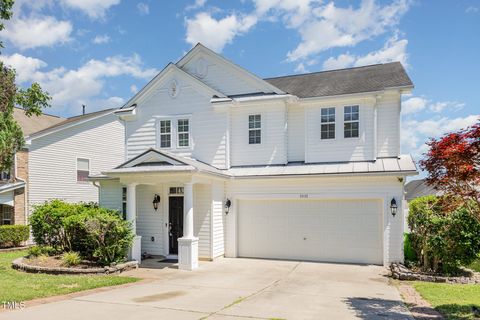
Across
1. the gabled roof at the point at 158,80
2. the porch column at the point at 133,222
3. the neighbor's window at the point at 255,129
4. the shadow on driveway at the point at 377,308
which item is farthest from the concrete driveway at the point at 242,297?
the gabled roof at the point at 158,80

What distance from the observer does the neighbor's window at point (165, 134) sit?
53.1 ft

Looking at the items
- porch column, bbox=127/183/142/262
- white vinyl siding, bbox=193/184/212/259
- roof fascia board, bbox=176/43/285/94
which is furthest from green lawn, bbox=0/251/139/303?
roof fascia board, bbox=176/43/285/94

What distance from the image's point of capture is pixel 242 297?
8.67 meters

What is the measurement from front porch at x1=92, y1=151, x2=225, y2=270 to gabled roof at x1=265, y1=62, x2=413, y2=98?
17.5 ft

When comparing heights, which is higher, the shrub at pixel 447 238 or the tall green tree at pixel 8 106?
the tall green tree at pixel 8 106

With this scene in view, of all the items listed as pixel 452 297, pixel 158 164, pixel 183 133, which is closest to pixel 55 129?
pixel 183 133

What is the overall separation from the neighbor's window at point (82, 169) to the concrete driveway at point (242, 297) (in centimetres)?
1131

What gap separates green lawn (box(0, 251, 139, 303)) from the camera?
8.65 m

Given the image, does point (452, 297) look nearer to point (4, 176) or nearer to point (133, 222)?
point (133, 222)

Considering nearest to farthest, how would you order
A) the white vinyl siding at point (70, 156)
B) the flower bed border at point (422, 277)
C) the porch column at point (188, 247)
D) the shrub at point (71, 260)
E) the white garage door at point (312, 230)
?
the flower bed border at point (422, 277) < the shrub at point (71, 260) < the porch column at point (188, 247) < the white garage door at point (312, 230) < the white vinyl siding at point (70, 156)

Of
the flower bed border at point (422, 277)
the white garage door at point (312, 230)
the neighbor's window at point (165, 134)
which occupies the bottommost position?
the flower bed border at point (422, 277)

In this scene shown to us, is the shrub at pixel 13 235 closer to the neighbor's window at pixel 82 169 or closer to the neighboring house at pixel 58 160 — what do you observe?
the neighboring house at pixel 58 160

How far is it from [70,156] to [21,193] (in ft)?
10.9

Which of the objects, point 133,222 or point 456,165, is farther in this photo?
point 133,222
